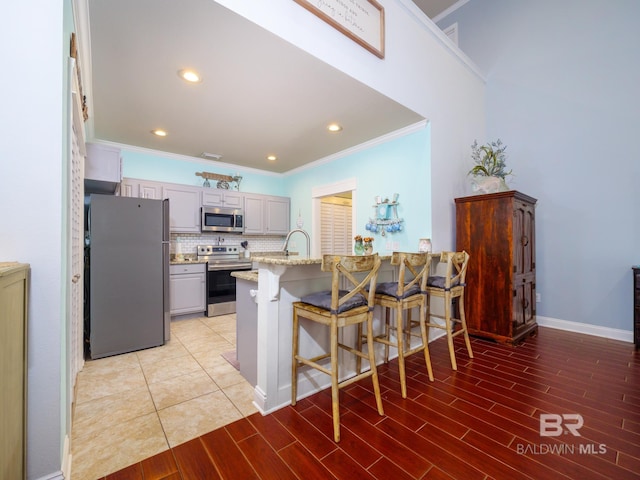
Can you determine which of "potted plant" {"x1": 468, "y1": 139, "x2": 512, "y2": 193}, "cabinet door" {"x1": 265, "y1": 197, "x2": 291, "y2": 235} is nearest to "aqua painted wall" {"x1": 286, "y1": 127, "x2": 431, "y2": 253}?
"potted plant" {"x1": 468, "y1": 139, "x2": 512, "y2": 193}

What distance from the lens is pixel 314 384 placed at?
2.15m

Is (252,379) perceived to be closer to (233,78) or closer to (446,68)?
(233,78)

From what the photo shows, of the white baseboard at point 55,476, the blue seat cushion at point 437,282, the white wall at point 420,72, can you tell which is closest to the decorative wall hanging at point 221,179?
the white wall at point 420,72

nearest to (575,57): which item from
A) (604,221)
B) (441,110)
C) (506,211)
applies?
(441,110)

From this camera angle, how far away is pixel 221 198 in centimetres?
486

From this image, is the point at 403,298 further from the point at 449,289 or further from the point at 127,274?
the point at 127,274

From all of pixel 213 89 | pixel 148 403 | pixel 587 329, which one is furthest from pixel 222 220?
pixel 587 329

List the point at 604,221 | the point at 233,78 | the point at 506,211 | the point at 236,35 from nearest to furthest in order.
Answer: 1. the point at 236,35
2. the point at 233,78
3. the point at 506,211
4. the point at 604,221

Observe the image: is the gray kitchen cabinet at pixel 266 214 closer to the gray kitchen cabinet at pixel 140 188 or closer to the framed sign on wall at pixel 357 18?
the gray kitchen cabinet at pixel 140 188

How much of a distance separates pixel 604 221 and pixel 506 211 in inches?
53.3

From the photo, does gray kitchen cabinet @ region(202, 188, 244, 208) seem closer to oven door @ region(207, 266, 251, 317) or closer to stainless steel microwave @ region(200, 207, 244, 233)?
stainless steel microwave @ region(200, 207, 244, 233)

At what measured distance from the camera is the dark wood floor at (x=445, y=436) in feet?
→ 4.63

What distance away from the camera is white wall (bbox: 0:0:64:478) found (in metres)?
1.12

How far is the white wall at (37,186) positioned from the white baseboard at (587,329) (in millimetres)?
4880
